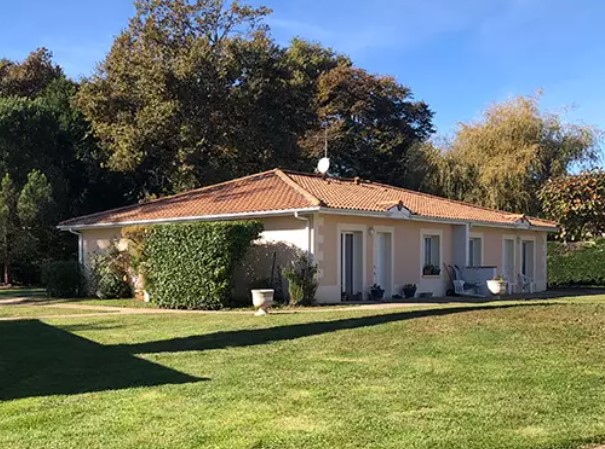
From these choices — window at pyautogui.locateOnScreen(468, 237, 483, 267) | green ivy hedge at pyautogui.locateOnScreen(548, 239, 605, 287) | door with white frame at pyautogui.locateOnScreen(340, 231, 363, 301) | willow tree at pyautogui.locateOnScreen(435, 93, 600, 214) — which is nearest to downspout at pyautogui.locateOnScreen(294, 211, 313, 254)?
door with white frame at pyautogui.locateOnScreen(340, 231, 363, 301)

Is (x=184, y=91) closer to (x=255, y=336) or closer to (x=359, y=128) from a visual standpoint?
(x=359, y=128)

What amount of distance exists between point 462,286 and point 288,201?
24.9 feet

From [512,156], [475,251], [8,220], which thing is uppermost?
[512,156]

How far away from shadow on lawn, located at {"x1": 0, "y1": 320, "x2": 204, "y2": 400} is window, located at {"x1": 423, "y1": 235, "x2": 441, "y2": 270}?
13784mm

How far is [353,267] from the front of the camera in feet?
66.8

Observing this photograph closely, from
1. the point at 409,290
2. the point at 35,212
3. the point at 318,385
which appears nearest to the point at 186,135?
the point at 35,212

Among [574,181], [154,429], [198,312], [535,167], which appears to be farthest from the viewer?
[535,167]

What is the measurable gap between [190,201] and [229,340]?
503 inches

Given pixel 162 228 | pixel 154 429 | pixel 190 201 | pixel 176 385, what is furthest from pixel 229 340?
pixel 190 201

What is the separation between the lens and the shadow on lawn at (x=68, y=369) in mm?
7801

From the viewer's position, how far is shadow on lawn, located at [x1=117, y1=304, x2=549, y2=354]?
1062 cm

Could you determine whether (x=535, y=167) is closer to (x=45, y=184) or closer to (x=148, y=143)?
(x=148, y=143)

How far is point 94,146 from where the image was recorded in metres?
35.0

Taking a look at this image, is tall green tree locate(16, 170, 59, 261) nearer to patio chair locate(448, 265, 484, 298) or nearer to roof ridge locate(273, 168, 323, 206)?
roof ridge locate(273, 168, 323, 206)
